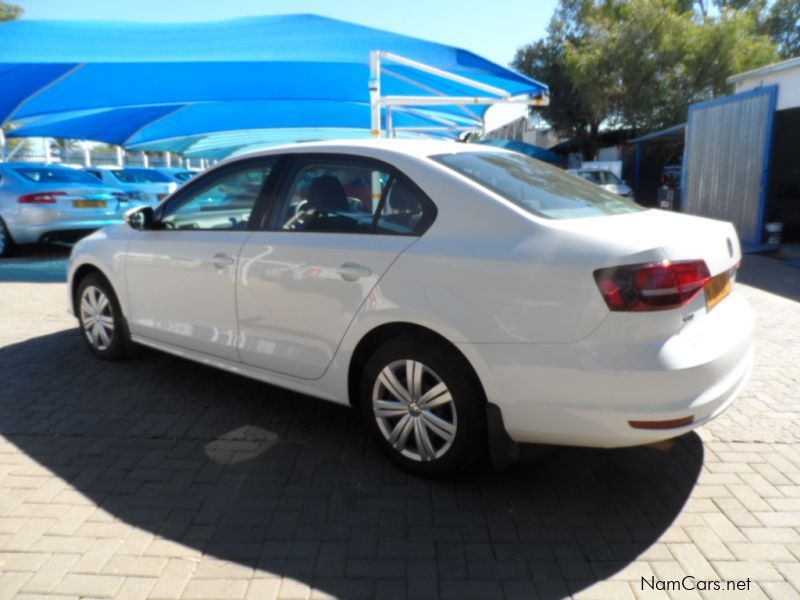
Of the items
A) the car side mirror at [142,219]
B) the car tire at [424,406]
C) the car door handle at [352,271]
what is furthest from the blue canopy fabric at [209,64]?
the car tire at [424,406]

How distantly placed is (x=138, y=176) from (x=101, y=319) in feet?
44.4

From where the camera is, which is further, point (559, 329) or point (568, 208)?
point (568, 208)

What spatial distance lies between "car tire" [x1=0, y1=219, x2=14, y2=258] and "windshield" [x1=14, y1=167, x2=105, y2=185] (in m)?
0.88

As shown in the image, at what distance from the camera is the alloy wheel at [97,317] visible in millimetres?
4730

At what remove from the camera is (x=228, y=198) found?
399 cm

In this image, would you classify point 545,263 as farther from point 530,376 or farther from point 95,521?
point 95,521

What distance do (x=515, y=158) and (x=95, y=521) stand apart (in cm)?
281

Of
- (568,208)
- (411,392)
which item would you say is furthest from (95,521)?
(568,208)

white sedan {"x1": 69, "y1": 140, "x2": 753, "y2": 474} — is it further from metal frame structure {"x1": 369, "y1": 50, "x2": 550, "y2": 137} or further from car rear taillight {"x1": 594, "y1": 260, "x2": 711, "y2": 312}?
metal frame structure {"x1": 369, "y1": 50, "x2": 550, "y2": 137}

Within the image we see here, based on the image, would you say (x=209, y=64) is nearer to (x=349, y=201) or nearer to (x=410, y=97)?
(x=410, y=97)

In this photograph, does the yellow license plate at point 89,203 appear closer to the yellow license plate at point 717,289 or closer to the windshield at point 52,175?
the windshield at point 52,175

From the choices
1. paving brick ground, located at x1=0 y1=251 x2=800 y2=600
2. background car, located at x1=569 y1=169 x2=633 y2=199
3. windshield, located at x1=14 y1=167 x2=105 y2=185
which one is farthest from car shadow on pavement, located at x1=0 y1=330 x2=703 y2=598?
background car, located at x1=569 y1=169 x2=633 y2=199

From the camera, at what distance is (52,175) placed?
36.0 feet

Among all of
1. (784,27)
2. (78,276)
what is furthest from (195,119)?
(784,27)
